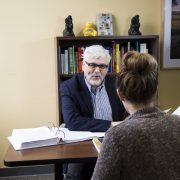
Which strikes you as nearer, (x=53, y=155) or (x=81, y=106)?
(x=53, y=155)

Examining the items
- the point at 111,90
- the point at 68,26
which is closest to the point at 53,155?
the point at 111,90

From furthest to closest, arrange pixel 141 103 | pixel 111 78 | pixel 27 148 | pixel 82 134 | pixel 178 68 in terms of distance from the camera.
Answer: pixel 178 68, pixel 111 78, pixel 82 134, pixel 27 148, pixel 141 103

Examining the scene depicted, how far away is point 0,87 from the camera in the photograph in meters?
3.09

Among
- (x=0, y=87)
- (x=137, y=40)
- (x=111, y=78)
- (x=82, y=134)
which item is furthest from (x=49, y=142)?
(x=137, y=40)

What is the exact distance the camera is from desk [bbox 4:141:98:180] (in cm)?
146

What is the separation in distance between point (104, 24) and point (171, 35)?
29.1 inches

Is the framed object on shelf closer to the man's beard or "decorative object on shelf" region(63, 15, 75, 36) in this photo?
"decorative object on shelf" region(63, 15, 75, 36)

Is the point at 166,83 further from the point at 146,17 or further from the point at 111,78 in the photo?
the point at 111,78

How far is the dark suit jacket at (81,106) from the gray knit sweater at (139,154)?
88cm

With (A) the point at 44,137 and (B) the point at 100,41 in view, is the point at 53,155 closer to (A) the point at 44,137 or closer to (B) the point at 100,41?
(A) the point at 44,137

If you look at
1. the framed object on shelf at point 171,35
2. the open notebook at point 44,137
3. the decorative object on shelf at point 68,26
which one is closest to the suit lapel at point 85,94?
the open notebook at point 44,137

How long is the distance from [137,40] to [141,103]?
7.01 ft

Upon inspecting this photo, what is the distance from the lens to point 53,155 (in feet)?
4.99

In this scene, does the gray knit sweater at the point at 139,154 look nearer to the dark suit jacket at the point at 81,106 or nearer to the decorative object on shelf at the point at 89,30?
the dark suit jacket at the point at 81,106
